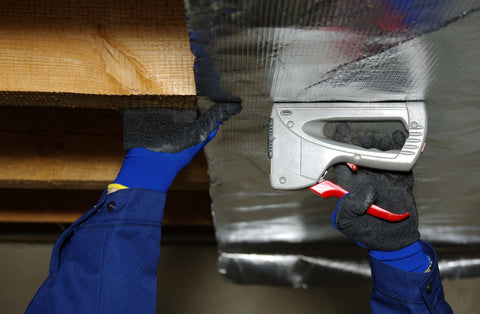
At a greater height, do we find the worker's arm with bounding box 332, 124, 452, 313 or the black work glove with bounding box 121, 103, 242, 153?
the black work glove with bounding box 121, 103, 242, 153

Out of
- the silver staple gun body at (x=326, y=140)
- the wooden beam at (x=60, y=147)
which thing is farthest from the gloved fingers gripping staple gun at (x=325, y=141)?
the wooden beam at (x=60, y=147)

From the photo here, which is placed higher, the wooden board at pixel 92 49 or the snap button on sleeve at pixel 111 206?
the wooden board at pixel 92 49

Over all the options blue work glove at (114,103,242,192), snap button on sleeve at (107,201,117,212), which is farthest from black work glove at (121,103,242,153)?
snap button on sleeve at (107,201,117,212)

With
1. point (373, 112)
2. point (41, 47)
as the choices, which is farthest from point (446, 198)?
point (41, 47)

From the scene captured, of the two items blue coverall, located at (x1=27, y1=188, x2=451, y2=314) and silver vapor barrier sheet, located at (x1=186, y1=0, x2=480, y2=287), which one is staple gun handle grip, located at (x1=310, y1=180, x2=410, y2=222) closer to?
silver vapor barrier sheet, located at (x1=186, y1=0, x2=480, y2=287)

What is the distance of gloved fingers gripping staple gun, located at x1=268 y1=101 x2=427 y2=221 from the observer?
22.7 inches

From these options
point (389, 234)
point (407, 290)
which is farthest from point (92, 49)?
point (407, 290)

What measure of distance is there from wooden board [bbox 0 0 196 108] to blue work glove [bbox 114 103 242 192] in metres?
0.12

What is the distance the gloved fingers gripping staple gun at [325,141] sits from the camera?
58 centimetres

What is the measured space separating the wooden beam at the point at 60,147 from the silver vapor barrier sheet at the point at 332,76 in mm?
279

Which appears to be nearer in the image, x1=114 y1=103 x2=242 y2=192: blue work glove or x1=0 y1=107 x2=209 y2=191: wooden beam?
x1=114 y1=103 x2=242 y2=192: blue work glove

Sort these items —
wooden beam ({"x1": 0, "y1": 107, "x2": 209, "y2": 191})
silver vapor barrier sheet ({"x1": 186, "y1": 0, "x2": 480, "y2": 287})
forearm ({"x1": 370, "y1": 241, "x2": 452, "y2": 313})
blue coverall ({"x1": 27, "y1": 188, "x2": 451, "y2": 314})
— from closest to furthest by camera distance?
silver vapor barrier sheet ({"x1": 186, "y1": 0, "x2": 480, "y2": 287})
blue coverall ({"x1": 27, "y1": 188, "x2": 451, "y2": 314})
forearm ({"x1": 370, "y1": 241, "x2": 452, "y2": 313})
wooden beam ({"x1": 0, "y1": 107, "x2": 209, "y2": 191})

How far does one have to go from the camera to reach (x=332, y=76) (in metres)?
0.51

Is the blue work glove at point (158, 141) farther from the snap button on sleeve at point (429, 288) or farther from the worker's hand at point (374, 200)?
the snap button on sleeve at point (429, 288)
